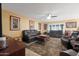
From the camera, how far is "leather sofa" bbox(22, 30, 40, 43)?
1908 mm

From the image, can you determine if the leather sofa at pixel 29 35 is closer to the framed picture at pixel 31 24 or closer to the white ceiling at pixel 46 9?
the framed picture at pixel 31 24

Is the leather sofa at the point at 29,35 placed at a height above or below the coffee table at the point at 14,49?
above

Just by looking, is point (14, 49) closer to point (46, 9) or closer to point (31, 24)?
point (31, 24)

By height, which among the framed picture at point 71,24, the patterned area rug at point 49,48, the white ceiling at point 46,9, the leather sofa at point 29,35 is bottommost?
the patterned area rug at point 49,48

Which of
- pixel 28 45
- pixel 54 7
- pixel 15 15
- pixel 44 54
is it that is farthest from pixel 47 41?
pixel 15 15

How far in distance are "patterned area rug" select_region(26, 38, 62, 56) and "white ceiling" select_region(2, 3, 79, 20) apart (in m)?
0.48

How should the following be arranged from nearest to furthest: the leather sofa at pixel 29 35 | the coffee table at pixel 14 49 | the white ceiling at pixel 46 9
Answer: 1. the coffee table at pixel 14 49
2. the white ceiling at pixel 46 9
3. the leather sofa at pixel 29 35

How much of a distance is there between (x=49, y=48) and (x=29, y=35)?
1.46 feet

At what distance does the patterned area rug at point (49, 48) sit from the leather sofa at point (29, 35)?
12 centimetres

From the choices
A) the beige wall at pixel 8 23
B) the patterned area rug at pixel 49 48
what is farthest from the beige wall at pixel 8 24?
the patterned area rug at pixel 49 48

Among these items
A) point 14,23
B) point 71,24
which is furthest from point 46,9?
point 14,23

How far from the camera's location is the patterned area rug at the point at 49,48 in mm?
1880

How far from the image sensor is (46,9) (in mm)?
1829

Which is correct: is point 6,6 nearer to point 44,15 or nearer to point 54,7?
point 44,15
